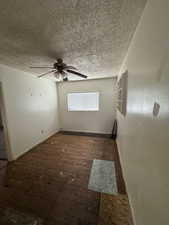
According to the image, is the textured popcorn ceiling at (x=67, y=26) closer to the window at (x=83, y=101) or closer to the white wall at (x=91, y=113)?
the white wall at (x=91, y=113)

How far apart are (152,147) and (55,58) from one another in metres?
2.22

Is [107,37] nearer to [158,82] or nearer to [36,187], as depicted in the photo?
[158,82]

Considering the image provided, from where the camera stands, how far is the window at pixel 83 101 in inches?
174

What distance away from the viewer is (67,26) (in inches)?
46.2

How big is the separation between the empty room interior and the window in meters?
1.52

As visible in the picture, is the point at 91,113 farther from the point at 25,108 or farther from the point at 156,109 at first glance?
the point at 156,109

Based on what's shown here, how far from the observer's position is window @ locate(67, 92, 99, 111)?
14.5ft

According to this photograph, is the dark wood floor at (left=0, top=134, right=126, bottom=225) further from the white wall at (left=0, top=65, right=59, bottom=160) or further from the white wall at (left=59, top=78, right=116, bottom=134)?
the white wall at (left=59, top=78, right=116, bottom=134)

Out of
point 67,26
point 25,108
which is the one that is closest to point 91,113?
point 25,108

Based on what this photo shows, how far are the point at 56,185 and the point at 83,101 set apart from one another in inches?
134

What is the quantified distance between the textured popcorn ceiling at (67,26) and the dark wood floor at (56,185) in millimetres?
2412

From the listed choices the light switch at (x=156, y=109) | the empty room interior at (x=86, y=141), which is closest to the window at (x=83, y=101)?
the empty room interior at (x=86, y=141)

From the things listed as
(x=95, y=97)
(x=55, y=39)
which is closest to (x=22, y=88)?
(x=55, y=39)

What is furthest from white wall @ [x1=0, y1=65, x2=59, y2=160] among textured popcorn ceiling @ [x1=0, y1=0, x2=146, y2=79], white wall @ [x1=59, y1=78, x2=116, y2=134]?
textured popcorn ceiling @ [x1=0, y1=0, x2=146, y2=79]
